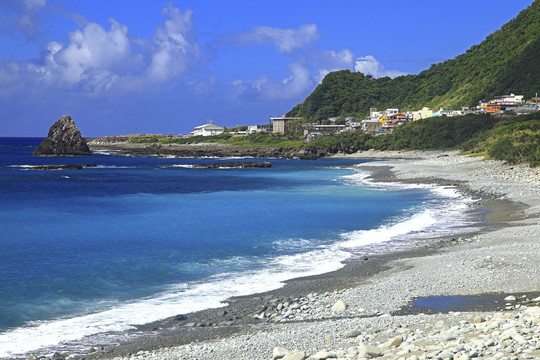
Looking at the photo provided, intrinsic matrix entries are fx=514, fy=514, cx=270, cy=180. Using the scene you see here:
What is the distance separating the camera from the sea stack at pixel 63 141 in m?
120

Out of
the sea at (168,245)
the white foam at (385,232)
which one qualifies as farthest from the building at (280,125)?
the white foam at (385,232)

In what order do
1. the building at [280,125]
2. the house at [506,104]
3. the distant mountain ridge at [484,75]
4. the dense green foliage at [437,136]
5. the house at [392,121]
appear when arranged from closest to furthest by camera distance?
the dense green foliage at [437,136] → the house at [506,104] → the distant mountain ridge at [484,75] → the house at [392,121] → the building at [280,125]

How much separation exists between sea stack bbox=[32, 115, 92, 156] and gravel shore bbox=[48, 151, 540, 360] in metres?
117

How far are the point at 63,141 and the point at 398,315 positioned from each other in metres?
124

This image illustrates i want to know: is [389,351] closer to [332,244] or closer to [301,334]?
[301,334]

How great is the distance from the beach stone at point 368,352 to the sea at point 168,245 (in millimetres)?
5490

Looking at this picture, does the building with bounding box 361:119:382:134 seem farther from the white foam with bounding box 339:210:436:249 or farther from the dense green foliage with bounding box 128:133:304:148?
the white foam with bounding box 339:210:436:249

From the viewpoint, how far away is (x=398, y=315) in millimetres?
10445

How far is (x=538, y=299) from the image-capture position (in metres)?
10.2

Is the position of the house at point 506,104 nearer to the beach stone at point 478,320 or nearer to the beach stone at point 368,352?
the beach stone at point 478,320

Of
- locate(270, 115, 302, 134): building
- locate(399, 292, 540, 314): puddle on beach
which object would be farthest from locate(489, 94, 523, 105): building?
locate(399, 292, 540, 314): puddle on beach

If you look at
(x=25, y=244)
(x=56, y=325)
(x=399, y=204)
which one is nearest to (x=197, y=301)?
(x=56, y=325)

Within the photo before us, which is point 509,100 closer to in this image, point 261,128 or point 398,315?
point 261,128

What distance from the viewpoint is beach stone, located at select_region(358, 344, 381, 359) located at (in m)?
7.39
